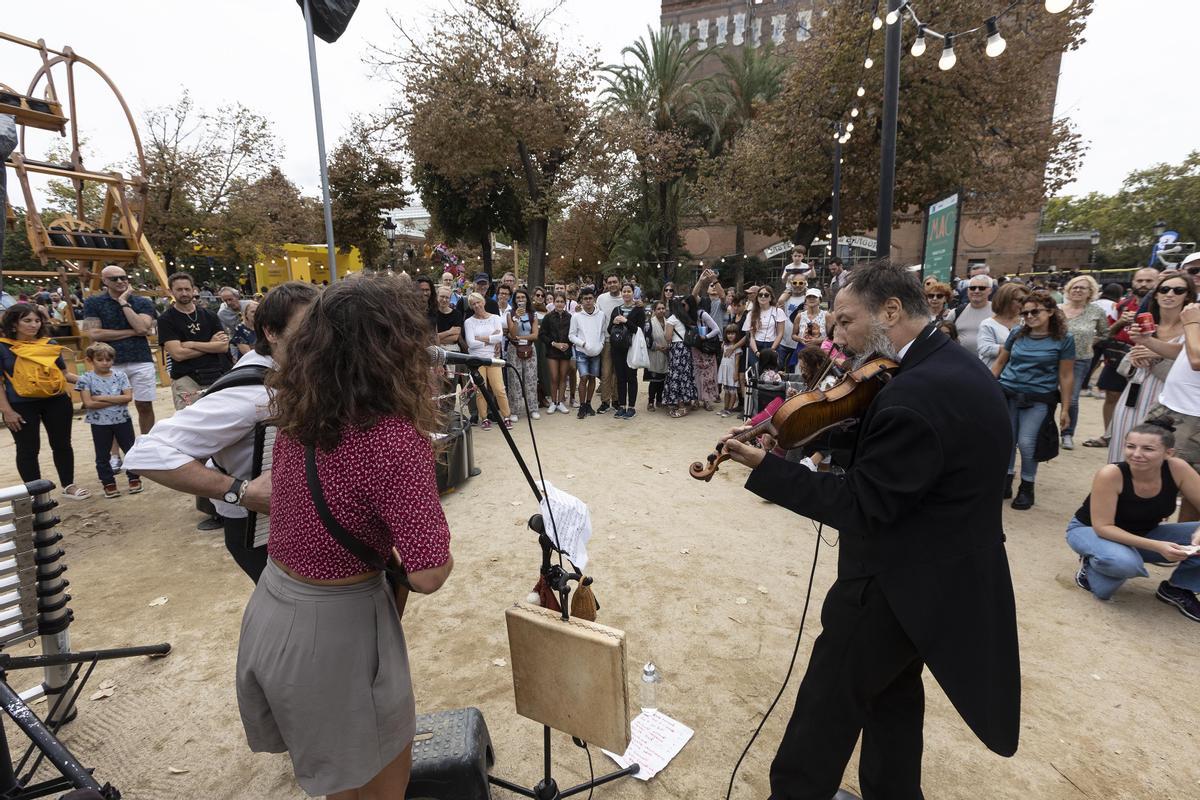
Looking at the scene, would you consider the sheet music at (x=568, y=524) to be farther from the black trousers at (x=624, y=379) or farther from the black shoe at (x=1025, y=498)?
the black trousers at (x=624, y=379)

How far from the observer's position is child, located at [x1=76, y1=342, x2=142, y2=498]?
5.47 metres

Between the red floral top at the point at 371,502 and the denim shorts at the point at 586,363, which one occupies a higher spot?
the red floral top at the point at 371,502

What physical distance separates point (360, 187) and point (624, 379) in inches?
793

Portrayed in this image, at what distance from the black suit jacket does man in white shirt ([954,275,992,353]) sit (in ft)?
17.0

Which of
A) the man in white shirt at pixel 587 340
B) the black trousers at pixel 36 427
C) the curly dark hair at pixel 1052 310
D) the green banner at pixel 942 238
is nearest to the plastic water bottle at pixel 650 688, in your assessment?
the curly dark hair at pixel 1052 310

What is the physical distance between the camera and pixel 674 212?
28.7m

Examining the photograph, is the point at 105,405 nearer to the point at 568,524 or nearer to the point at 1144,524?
the point at 568,524

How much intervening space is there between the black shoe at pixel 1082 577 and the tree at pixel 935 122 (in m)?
14.0

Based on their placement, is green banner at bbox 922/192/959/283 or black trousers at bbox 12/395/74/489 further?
green banner at bbox 922/192/959/283

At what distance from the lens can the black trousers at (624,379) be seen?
29.1ft

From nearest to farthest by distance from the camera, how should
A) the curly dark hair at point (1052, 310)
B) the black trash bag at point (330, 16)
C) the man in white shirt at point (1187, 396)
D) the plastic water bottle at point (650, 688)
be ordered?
the plastic water bottle at point (650, 688) < the man in white shirt at point (1187, 396) < the curly dark hair at point (1052, 310) < the black trash bag at point (330, 16)

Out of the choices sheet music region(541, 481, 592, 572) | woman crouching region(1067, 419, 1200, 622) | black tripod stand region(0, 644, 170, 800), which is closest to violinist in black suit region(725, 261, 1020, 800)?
sheet music region(541, 481, 592, 572)

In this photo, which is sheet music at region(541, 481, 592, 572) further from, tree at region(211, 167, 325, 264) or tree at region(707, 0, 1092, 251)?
tree at region(211, 167, 325, 264)

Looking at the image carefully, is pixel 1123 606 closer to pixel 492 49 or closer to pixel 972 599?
pixel 972 599
